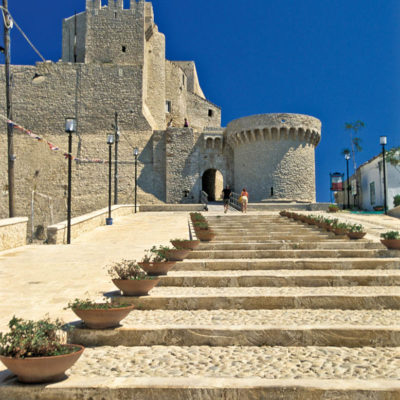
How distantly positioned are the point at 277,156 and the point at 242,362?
81.9ft

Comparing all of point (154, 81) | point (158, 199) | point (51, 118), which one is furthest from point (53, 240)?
point (154, 81)

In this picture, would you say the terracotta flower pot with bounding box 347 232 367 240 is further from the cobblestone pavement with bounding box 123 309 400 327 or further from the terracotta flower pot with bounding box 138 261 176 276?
the terracotta flower pot with bounding box 138 261 176 276

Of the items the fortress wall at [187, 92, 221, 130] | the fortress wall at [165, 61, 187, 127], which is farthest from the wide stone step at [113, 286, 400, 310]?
the fortress wall at [187, 92, 221, 130]

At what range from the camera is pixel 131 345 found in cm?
434

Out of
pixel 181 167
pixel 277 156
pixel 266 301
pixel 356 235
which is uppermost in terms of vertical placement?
pixel 277 156

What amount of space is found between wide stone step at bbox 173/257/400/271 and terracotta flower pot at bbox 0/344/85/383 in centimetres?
422

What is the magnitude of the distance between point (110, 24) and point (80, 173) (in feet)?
39.7

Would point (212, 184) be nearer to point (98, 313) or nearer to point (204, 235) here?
point (204, 235)

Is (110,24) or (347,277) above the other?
(110,24)

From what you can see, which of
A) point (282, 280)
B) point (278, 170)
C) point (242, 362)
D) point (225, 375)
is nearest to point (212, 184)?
point (278, 170)

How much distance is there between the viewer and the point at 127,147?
96.5ft

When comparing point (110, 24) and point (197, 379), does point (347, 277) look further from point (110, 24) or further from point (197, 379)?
point (110, 24)

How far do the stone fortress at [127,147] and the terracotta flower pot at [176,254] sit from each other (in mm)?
20194

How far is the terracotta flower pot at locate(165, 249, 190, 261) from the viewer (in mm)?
7677
